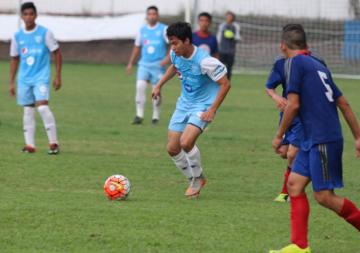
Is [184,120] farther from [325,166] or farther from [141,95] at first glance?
[141,95]

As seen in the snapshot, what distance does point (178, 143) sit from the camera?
9.63m

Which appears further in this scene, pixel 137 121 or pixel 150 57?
pixel 150 57

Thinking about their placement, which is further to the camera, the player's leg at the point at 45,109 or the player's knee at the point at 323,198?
the player's leg at the point at 45,109

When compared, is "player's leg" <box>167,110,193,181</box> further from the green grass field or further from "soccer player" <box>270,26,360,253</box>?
"soccer player" <box>270,26,360,253</box>

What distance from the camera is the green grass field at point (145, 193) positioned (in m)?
7.30

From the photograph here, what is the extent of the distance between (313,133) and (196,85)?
291cm

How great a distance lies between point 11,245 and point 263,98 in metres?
16.6

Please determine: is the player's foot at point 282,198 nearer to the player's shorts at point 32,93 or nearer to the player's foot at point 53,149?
the player's foot at point 53,149

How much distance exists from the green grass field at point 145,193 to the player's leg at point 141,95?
0.94 ft

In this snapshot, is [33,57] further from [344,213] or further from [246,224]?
[344,213]

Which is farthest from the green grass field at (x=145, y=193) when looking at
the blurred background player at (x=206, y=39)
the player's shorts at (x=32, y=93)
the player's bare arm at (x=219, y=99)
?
the blurred background player at (x=206, y=39)

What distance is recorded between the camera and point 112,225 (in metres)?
7.76

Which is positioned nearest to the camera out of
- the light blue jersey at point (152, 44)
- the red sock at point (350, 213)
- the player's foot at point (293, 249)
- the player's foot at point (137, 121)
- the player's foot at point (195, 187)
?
the player's foot at point (293, 249)

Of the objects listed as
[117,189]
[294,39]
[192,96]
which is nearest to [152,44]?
[192,96]
